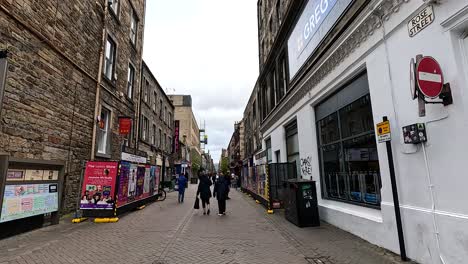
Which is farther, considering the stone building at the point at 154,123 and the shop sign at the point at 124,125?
the stone building at the point at 154,123

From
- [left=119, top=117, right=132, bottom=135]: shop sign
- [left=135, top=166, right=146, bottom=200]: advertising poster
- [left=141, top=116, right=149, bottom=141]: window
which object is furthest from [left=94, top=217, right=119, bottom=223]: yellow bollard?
[left=141, top=116, right=149, bottom=141]: window

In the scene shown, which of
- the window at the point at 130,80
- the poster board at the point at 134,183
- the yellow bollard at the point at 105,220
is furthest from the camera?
the window at the point at 130,80

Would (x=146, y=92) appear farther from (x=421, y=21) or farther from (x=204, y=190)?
(x=421, y=21)

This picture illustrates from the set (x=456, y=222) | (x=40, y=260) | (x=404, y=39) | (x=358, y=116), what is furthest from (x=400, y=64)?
(x=40, y=260)

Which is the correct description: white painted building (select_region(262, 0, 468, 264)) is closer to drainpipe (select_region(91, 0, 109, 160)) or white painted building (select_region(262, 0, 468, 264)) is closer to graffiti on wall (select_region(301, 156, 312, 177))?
graffiti on wall (select_region(301, 156, 312, 177))

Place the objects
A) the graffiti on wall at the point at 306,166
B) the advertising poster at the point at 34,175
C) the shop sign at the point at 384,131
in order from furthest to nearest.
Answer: the graffiti on wall at the point at 306,166
the advertising poster at the point at 34,175
the shop sign at the point at 384,131

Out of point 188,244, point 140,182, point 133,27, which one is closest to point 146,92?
point 133,27

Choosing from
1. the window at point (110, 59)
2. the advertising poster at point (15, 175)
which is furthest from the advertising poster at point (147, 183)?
the advertising poster at point (15, 175)

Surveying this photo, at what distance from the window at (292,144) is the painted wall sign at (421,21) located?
847cm

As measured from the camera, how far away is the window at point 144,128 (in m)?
22.2

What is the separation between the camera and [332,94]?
9266 millimetres

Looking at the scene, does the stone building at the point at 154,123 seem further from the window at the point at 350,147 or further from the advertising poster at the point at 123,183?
the window at the point at 350,147

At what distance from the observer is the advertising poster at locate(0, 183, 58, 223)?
6.87m

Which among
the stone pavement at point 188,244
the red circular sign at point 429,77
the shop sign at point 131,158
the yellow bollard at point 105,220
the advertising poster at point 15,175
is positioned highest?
the red circular sign at point 429,77
